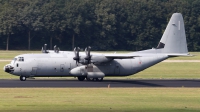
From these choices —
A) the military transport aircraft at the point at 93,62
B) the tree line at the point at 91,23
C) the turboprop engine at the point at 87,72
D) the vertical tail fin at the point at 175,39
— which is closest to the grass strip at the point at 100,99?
the turboprop engine at the point at 87,72

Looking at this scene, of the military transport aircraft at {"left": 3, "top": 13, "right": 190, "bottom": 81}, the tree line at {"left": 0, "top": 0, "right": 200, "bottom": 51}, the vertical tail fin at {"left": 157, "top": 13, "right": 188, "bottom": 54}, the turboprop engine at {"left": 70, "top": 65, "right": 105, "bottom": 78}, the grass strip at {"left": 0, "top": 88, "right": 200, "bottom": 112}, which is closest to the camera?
the grass strip at {"left": 0, "top": 88, "right": 200, "bottom": 112}

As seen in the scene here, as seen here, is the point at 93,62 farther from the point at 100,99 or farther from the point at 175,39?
the point at 100,99

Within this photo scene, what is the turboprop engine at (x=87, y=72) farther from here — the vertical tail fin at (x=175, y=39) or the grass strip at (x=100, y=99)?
the grass strip at (x=100, y=99)

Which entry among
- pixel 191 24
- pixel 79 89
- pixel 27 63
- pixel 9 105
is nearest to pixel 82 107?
pixel 9 105

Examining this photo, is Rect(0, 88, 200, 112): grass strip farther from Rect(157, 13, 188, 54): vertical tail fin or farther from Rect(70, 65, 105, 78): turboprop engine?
Rect(157, 13, 188, 54): vertical tail fin

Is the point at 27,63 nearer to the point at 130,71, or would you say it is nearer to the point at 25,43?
the point at 130,71

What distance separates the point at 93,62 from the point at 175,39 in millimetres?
7760

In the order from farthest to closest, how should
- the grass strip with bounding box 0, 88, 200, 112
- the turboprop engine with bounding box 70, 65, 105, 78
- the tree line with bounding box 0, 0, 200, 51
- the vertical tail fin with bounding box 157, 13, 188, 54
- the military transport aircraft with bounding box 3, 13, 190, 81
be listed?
the tree line with bounding box 0, 0, 200, 51 < the vertical tail fin with bounding box 157, 13, 188, 54 < the turboprop engine with bounding box 70, 65, 105, 78 < the military transport aircraft with bounding box 3, 13, 190, 81 < the grass strip with bounding box 0, 88, 200, 112

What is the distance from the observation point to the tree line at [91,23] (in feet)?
348

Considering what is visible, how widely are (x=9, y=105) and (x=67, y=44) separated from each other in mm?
79703

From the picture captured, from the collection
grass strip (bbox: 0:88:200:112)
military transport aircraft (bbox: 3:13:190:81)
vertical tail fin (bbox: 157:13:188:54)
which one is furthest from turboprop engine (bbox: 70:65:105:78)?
grass strip (bbox: 0:88:200:112)

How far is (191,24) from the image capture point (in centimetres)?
11294

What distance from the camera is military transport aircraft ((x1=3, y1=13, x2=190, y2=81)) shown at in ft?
142

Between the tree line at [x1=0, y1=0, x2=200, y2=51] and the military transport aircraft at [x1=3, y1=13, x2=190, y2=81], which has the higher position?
the tree line at [x1=0, y1=0, x2=200, y2=51]
